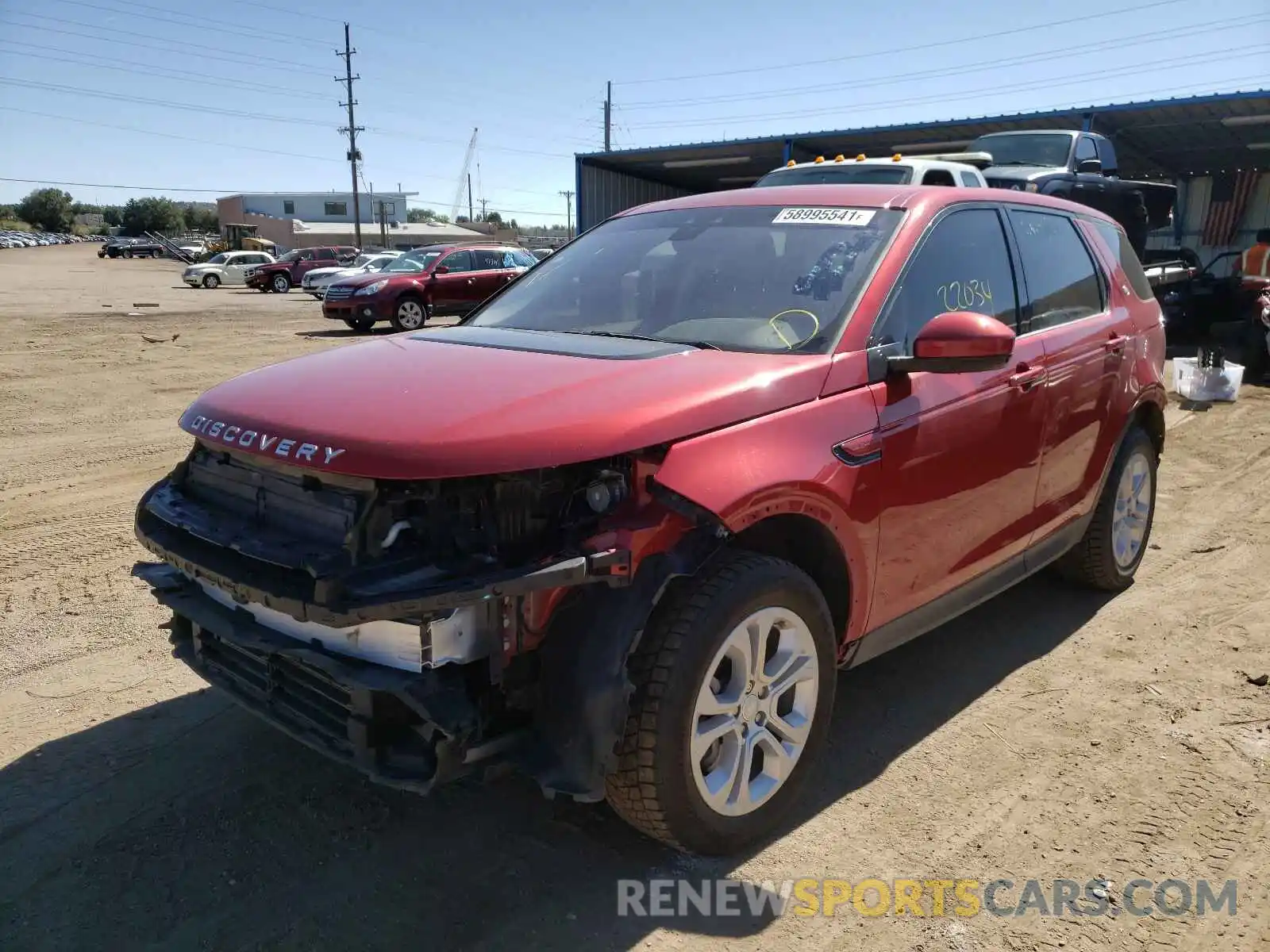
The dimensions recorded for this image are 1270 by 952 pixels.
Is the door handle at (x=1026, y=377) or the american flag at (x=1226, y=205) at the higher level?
the american flag at (x=1226, y=205)

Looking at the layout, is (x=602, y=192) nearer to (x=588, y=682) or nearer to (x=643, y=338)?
(x=643, y=338)

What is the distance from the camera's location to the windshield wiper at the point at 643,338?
2980 millimetres

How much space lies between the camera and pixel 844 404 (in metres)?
2.84

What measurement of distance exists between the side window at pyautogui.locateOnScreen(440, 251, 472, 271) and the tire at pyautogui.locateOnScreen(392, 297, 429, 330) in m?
1.24

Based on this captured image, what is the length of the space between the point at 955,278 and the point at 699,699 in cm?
191

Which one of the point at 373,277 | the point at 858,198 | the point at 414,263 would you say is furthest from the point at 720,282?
the point at 414,263

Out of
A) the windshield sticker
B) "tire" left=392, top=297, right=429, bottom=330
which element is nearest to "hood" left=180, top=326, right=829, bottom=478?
the windshield sticker

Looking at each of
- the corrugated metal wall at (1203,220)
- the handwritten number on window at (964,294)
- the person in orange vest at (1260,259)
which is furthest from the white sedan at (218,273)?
the handwritten number on window at (964,294)

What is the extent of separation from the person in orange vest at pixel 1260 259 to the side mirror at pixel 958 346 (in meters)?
12.5

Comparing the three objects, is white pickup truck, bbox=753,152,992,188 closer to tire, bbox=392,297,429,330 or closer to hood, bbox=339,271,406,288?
tire, bbox=392,297,429,330

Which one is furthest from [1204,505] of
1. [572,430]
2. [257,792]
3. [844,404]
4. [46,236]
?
[46,236]

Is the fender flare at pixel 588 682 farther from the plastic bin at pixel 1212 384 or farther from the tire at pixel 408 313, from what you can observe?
the tire at pixel 408 313

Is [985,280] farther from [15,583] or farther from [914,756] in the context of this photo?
[15,583]

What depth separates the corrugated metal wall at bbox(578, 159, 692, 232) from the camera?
23.9 metres
